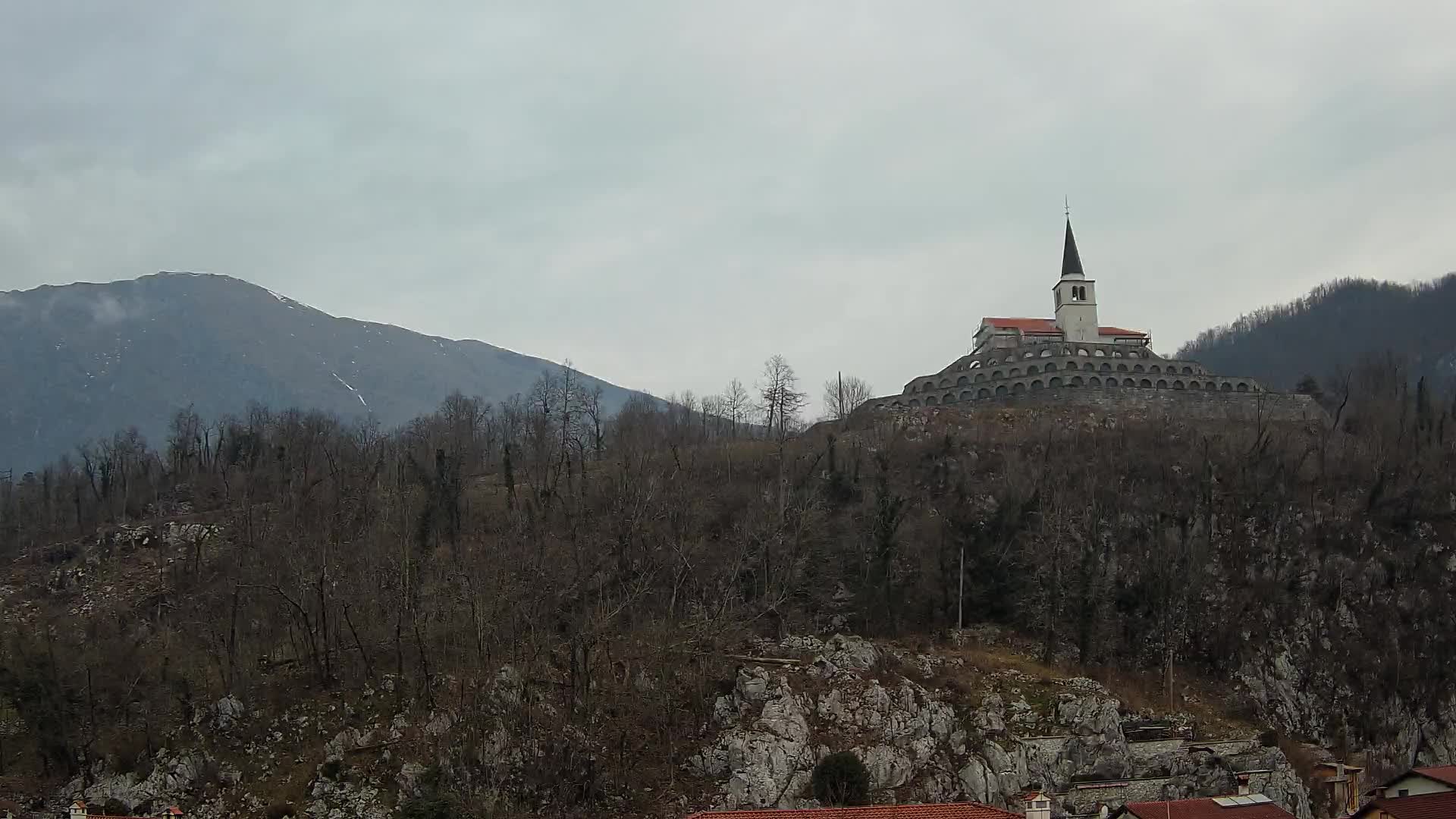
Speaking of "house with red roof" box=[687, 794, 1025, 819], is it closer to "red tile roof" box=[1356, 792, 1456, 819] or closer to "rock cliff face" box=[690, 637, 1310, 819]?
"red tile roof" box=[1356, 792, 1456, 819]

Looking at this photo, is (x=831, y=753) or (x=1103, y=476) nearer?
(x=831, y=753)

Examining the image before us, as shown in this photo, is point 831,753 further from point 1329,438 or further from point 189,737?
point 1329,438

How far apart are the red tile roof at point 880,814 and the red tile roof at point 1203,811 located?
321cm

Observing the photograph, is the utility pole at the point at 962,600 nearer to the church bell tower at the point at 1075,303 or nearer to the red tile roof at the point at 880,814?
the red tile roof at the point at 880,814

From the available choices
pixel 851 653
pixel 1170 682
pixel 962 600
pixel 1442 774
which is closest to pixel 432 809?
pixel 851 653

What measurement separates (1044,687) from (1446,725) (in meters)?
21.9

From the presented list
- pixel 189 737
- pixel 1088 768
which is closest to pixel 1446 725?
pixel 1088 768

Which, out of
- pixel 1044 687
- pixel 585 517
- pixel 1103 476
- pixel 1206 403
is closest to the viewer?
pixel 1044 687

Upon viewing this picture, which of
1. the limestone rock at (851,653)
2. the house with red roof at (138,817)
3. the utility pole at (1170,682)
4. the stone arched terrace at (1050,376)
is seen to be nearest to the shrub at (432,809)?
the house with red roof at (138,817)

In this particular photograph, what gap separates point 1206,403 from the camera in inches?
3041

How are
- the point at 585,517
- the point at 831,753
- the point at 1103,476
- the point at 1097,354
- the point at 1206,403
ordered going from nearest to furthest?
1. the point at 831,753
2. the point at 585,517
3. the point at 1103,476
4. the point at 1206,403
5. the point at 1097,354

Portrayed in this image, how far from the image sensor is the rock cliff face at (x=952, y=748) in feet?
128

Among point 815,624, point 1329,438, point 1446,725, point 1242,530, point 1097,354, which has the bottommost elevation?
point 1446,725

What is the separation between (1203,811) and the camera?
96.1ft
